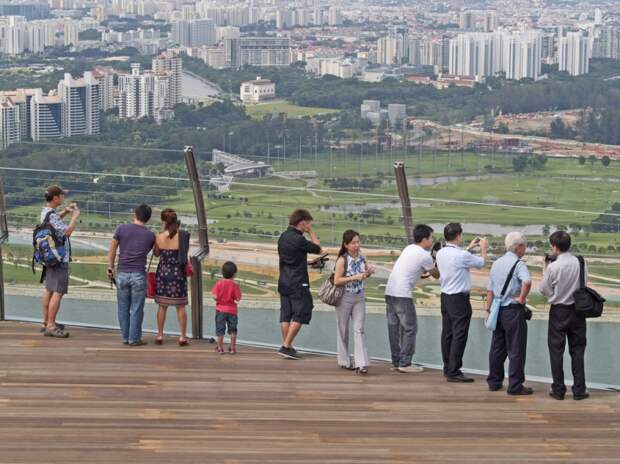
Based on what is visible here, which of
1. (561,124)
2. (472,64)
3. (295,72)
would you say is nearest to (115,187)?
(561,124)

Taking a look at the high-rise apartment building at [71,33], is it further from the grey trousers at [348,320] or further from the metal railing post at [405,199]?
the grey trousers at [348,320]

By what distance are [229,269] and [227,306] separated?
7.7 inches

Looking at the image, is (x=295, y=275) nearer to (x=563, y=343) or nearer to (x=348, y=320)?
(x=348, y=320)

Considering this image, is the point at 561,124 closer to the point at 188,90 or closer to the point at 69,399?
the point at 188,90

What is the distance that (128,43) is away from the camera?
354 ft

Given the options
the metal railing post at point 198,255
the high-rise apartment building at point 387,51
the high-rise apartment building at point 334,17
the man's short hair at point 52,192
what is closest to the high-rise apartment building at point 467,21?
the high-rise apartment building at point 334,17

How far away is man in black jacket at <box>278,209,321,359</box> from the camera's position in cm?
684

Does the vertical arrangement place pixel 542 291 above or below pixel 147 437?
above

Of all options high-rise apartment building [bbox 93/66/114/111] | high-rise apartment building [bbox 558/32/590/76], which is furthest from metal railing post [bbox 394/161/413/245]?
high-rise apartment building [bbox 558/32/590/76]

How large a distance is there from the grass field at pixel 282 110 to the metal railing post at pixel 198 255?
58557 mm

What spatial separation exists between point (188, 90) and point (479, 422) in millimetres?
74774

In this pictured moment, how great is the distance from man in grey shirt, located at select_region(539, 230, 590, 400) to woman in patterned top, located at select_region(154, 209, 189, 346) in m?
2.01

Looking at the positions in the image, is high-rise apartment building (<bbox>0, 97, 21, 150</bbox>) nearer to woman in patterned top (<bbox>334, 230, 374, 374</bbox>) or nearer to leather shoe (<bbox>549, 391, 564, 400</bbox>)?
woman in patterned top (<bbox>334, 230, 374, 374</bbox>)

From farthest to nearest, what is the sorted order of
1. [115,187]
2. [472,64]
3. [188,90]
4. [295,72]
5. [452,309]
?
1. [472,64]
2. [295,72]
3. [188,90]
4. [115,187]
5. [452,309]
